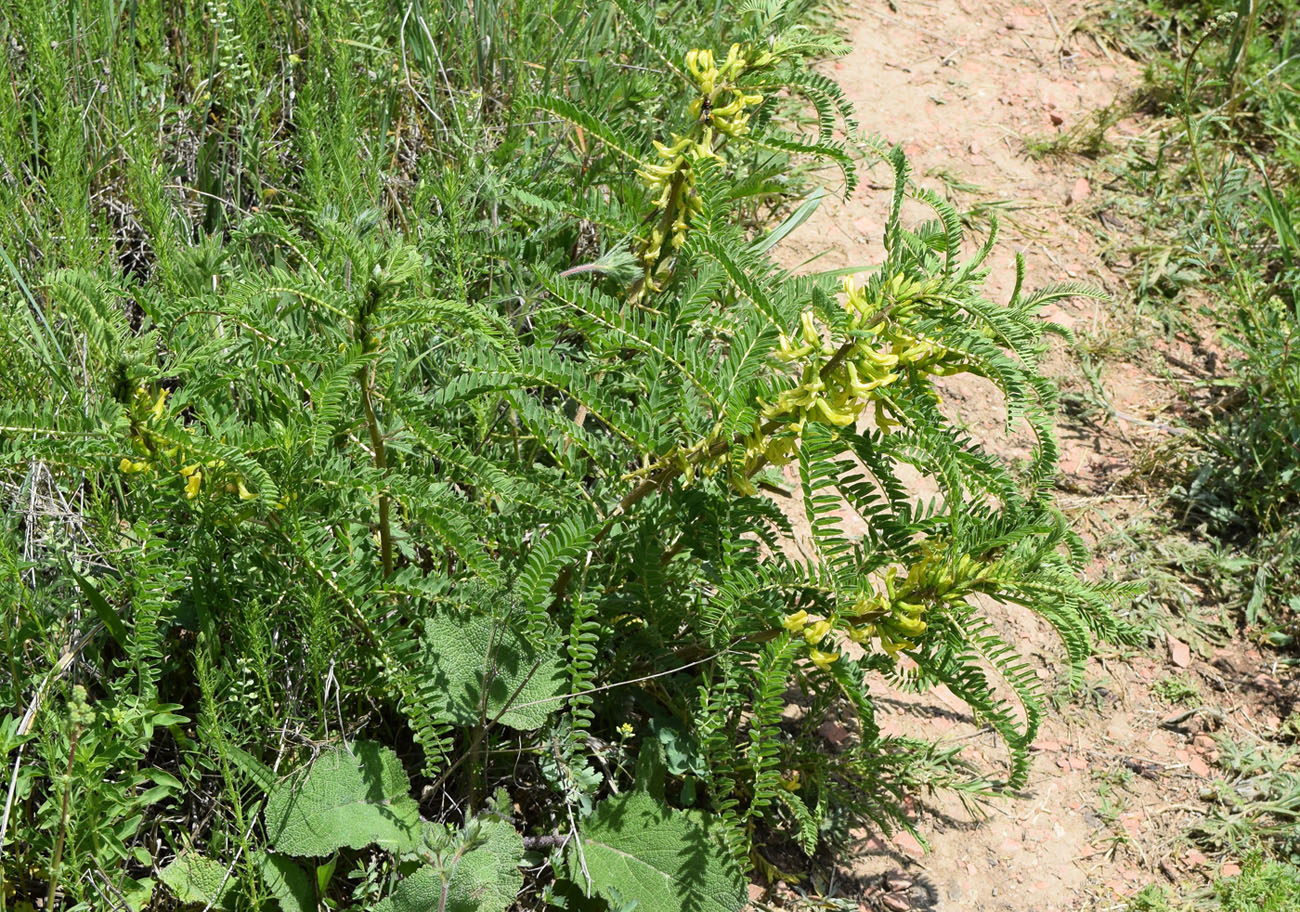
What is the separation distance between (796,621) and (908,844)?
2.82 feet

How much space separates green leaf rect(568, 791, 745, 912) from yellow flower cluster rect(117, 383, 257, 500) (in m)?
0.88

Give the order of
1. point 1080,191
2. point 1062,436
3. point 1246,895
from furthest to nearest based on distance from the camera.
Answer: point 1080,191, point 1062,436, point 1246,895

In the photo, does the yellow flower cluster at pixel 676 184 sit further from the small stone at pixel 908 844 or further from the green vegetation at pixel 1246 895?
the green vegetation at pixel 1246 895

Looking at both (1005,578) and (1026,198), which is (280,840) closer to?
(1005,578)

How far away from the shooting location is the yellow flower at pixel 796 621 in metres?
1.96

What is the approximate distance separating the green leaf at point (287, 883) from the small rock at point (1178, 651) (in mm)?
2204

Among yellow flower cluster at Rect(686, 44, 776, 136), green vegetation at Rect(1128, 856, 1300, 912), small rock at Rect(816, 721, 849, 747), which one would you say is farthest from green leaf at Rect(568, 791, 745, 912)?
yellow flower cluster at Rect(686, 44, 776, 136)

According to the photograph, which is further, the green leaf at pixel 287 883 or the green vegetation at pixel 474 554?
the green leaf at pixel 287 883

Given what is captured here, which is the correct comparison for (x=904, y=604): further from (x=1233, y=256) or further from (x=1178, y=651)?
(x=1233, y=256)

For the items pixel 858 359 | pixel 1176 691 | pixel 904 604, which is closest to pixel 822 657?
pixel 904 604

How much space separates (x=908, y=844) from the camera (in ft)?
8.30

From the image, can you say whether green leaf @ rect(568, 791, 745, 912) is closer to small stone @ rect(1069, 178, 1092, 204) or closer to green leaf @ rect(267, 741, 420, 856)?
green leaf @ rect(267, 741, 420, 856)

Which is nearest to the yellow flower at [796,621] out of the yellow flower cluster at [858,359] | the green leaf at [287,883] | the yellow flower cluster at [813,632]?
→ the yellow flower cluster at [813,632]

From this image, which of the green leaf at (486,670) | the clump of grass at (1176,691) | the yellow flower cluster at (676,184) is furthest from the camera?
the clump of grass at (1176,691)
